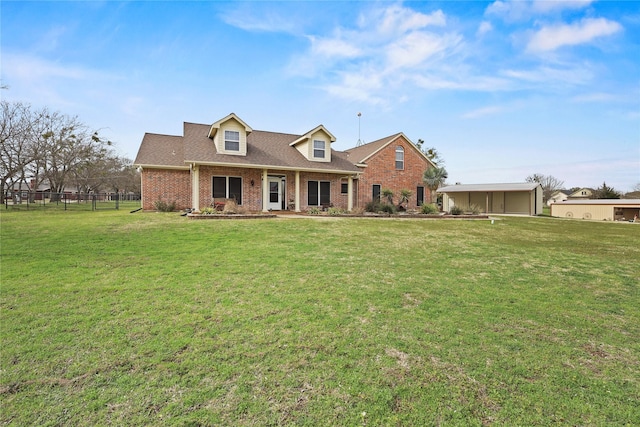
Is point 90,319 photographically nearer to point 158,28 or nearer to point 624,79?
point 158,28

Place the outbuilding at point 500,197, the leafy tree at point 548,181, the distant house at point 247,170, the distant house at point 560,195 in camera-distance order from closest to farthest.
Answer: the distant house at point 247,170 < the outbuilding at point 500,197 < the distant house at point 560,195 < the leafy tree at point 548,181

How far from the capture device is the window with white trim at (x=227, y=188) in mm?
17953

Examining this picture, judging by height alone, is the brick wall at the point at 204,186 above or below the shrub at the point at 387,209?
above

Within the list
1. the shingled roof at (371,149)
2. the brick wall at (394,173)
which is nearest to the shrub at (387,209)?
the brick wall at (394,173)

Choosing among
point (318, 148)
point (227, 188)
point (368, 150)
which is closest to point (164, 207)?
point (227, 188)

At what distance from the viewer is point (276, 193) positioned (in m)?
20.0

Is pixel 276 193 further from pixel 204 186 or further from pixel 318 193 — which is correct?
pixel 204 186

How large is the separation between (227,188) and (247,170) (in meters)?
1.64

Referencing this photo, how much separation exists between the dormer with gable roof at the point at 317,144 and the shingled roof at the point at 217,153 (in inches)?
16.5

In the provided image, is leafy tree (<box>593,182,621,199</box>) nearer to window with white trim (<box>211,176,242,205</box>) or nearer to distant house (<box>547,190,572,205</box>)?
distant house (<box>547,190,572,205</box>)

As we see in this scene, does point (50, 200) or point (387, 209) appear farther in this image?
point (50, 200)

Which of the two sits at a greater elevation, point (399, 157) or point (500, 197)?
point (399, 157)

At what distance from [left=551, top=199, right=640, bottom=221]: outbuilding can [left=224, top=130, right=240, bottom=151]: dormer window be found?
105 ft

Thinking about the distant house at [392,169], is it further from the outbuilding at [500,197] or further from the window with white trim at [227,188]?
the window with white trim at [227,188]
